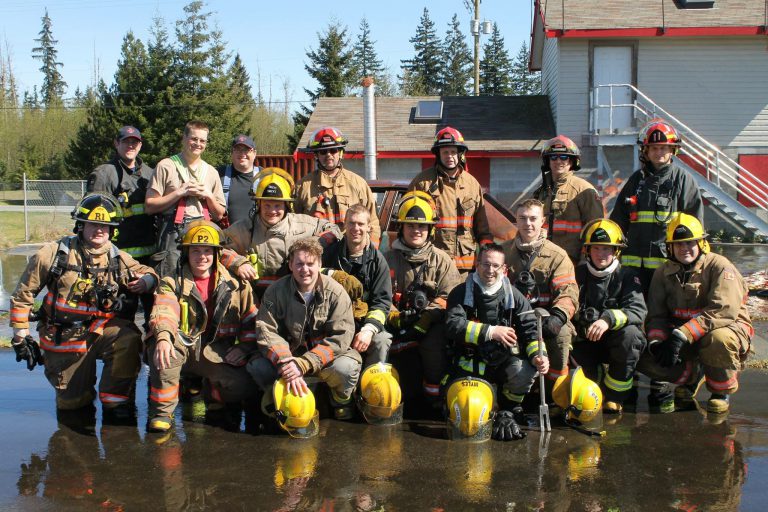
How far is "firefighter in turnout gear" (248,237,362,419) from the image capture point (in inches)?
206

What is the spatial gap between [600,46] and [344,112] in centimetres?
801

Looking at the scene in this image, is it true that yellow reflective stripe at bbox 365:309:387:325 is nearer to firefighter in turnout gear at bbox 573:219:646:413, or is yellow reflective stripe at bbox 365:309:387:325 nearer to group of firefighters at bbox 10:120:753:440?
group of firefighters at bbox 10:120:753:440

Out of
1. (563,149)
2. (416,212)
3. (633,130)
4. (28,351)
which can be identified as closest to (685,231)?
(563,149)

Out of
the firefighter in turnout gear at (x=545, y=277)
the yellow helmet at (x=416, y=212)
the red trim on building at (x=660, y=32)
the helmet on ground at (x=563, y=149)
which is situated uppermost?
the red trim on building at (x=660, y=32)

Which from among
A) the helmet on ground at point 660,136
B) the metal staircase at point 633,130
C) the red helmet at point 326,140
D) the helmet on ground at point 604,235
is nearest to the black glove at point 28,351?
the red helmet at point 326,140

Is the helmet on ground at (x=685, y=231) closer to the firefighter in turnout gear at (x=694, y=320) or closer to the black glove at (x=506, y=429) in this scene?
the firefighter in turnout gear at (x=694, y=320)

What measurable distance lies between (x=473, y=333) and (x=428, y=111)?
728 inches

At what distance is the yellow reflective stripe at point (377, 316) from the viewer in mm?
5570

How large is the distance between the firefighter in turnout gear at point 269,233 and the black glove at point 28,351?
1.47 m

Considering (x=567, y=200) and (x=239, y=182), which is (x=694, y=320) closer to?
(x=567, y=200)

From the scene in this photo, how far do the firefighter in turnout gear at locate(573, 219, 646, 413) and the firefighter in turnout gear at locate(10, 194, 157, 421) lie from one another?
11.2ft

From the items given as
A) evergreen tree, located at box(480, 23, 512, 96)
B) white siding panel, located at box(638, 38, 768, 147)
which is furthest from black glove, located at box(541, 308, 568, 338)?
evergreen tree, located at box(480, 23, 512, 96)

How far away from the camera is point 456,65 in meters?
61.6

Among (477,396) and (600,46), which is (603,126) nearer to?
A: (600,46)
